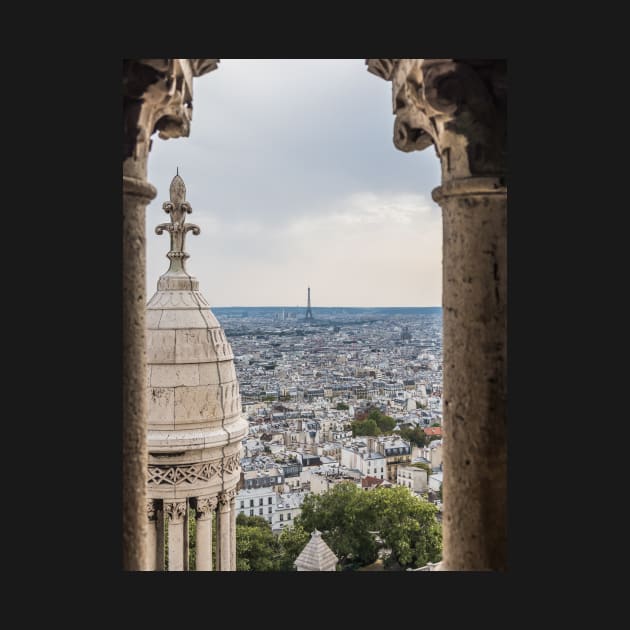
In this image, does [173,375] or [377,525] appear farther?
[377,525]

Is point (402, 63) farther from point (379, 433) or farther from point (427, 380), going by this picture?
point (379, 433)

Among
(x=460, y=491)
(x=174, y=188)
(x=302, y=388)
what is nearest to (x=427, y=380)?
(x=302, y=388)

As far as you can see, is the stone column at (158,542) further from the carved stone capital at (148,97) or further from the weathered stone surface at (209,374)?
the carved stone capital at (148,97)

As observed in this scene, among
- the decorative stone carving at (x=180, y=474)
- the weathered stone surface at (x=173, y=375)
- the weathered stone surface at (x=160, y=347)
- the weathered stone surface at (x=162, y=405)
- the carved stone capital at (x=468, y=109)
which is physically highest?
the carved stone capital at (x=468, y=109)

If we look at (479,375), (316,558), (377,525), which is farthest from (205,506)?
(377,525)

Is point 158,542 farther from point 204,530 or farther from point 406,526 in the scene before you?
point 406,526

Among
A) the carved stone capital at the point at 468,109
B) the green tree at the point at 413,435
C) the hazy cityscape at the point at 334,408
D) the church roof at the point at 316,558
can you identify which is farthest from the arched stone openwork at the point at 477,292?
the green tree at the point at 413,435
